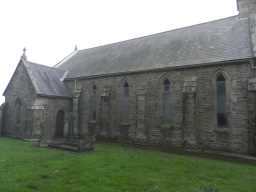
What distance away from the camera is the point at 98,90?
899 inches

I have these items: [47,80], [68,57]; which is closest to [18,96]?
[47,80]

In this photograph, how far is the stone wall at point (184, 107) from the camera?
1515 cm

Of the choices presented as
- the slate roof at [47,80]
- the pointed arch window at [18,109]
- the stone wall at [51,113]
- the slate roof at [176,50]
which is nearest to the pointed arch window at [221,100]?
the slate roof at [176,50]

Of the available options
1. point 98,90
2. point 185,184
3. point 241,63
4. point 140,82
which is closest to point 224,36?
point 241,63

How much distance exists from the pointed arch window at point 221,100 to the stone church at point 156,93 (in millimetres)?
69

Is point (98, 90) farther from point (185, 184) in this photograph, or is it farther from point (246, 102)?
point (185, 184)

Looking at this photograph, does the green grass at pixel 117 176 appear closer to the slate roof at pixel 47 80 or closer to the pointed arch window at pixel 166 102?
the pointed arch window at pixel 166 102

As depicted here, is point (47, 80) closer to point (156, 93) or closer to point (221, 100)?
point (156, 93)

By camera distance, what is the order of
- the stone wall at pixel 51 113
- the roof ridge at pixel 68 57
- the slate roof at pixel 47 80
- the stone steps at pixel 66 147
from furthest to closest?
the roof ridge at pixel 68 57, the slate roof at pixel 47 80, the stone wall at pixel 51 113, the stone steps at pixel 66 147

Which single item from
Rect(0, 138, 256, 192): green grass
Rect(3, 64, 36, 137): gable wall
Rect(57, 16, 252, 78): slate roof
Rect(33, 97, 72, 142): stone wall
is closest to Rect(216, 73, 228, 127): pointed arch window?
Rect(57, 16, 252, 78): slate roof

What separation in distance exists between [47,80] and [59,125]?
5288mm

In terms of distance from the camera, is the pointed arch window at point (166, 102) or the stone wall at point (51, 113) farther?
the stone wall at point (51, 113)

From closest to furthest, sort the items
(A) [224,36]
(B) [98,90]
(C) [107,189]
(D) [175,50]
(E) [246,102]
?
(C) [107,189], (E) [246,102], (A) [224,36], (D) [175,50], (B) [98,90]

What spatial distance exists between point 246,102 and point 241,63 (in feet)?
9.44
